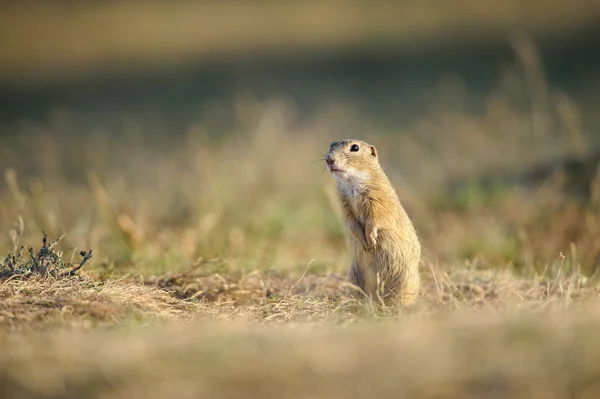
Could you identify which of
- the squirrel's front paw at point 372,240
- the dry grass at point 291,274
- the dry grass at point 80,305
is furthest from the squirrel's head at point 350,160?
the dry grass at point 80,305

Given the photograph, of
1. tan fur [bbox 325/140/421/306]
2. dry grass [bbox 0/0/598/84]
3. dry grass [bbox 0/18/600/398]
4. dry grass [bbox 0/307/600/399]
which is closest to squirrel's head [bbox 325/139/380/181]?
tan fur [bbox 325/140/421/306]

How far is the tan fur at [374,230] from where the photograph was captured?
5.26 meters

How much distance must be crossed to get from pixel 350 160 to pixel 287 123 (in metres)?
5.78

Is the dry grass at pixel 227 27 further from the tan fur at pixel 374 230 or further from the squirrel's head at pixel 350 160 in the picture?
the tan fur at pixel 374 230

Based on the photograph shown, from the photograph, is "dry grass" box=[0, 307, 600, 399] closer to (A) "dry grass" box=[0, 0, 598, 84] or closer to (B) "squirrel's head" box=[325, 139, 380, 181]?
(B) "squirrel's head" box=[325, 139, 380, 181]

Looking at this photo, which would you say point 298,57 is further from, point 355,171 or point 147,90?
point 355,171

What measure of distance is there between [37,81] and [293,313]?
579 inches

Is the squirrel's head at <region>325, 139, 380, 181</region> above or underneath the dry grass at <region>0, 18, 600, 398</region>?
above

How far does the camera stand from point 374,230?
5297 mm

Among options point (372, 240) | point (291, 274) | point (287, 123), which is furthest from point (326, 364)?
point (287, 123)

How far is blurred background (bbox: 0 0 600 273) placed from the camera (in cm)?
797

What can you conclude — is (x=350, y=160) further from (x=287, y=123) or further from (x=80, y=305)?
(x=287, y=123)

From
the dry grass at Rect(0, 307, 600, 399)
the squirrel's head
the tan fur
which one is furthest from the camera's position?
the squirrel's head

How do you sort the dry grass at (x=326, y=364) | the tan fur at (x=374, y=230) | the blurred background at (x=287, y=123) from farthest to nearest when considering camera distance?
the blurred background at (x=287, y=123) → the tan fur at (x=374, y=230) → the dry grass at (x=326, y=364)
